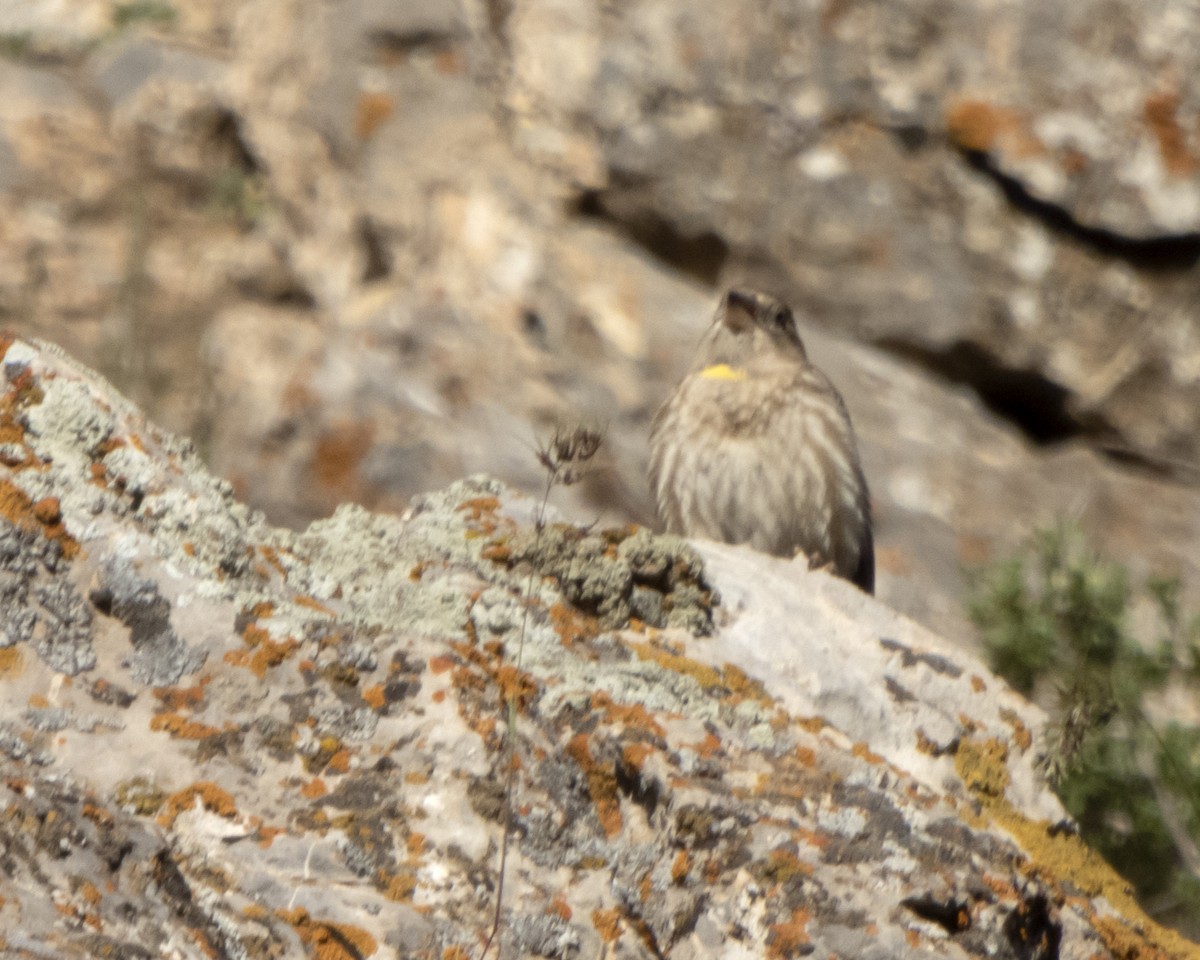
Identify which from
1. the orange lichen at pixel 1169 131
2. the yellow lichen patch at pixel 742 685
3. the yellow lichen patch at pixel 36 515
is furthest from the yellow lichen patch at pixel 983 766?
the orange lichen at pixel 1169 131

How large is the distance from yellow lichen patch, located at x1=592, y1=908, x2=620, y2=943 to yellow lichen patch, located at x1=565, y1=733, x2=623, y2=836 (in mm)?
195

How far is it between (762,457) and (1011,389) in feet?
12.6

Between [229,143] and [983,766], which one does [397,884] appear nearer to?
[983,766]

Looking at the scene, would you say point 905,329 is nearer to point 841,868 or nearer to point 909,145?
point 909,145

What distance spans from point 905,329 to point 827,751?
6472mm

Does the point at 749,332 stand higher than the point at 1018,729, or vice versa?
the point at 1018,729

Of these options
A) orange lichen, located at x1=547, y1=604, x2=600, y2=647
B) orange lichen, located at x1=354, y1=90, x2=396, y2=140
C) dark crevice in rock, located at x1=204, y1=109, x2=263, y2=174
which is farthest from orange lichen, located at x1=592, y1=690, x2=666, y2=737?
dark crevice in rock, located at x1=204, y1=109, x2=263, y2=174

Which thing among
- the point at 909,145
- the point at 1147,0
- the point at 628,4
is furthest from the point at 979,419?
the point at 628,4

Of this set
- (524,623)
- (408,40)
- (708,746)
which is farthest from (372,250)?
(708,746)

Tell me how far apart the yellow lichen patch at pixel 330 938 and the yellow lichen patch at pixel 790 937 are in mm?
721

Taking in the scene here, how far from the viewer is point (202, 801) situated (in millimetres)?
3131

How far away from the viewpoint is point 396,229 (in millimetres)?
10789

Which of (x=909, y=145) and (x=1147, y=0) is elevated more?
(x=1147, y=0)

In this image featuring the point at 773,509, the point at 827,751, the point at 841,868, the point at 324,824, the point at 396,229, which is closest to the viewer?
the point at 324,824
